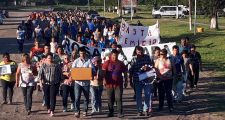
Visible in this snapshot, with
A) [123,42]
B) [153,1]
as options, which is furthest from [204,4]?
[153,1]

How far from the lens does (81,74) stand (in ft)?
47.8

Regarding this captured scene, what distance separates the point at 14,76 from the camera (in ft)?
55.2

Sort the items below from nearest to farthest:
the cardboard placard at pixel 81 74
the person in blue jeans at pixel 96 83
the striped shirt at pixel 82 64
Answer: the cardboard placard at pixel 81 74 → the striped shirt at pixel 82 64 → the person in blue jeans at pixel 96 83

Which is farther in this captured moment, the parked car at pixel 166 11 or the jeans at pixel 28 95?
the parked car at pixel 166 11

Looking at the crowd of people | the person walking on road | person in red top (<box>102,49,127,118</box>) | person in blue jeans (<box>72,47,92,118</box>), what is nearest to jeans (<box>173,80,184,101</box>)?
the crowd of people

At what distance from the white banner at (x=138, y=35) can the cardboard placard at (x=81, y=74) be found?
22.5ft

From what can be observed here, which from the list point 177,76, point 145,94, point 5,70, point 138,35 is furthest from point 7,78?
point 138,35

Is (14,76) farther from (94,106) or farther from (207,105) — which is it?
(207,105)

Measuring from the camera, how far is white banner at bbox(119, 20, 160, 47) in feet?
70.6

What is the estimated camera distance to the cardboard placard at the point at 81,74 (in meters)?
14.5

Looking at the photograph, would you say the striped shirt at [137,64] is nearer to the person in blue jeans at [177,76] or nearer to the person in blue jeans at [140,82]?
the person in blue jeans at [140,82]

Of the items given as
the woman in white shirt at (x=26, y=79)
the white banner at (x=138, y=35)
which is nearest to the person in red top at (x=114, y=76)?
the woman in white shirt at (x=26, y=79)

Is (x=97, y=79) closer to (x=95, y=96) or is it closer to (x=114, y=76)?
(x=95, y=96)

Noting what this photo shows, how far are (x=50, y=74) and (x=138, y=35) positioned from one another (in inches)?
307
